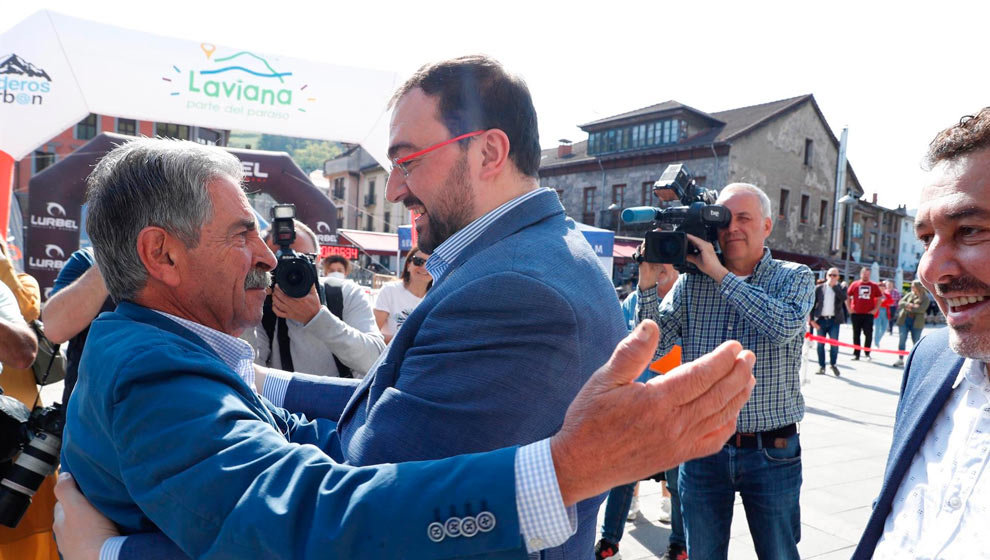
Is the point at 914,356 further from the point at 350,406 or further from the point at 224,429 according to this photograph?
the point at 224,429

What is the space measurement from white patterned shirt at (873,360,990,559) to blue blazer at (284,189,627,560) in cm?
84

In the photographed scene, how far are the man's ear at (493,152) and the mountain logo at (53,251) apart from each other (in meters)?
11.9

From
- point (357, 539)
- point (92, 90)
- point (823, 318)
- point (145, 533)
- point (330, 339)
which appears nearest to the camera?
point (357, 539)

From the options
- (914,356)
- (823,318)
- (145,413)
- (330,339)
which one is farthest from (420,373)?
(823,318)

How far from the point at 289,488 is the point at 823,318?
1319 cm

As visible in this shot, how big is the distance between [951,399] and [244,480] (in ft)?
5.89

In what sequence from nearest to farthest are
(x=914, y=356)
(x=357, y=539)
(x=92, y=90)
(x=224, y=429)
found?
(x=357, y=539) < (x=224, y=429) < (x=914, y=356) < (x=92, y=90)

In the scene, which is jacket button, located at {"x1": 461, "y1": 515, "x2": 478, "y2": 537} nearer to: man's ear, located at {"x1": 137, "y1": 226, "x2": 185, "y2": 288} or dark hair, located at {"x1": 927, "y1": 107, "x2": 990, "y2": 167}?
man's ear, located at {"x1": 137, "y1": 226, "x2": 185, "y2": 288}

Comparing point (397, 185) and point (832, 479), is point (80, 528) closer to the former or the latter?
point (397, 185)

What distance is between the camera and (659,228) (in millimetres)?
3178

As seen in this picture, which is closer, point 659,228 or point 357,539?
point 357,539

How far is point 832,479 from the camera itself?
17.4 feet

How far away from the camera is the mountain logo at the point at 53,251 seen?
1076 centimetres

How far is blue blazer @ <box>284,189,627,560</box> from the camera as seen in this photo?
110cm
